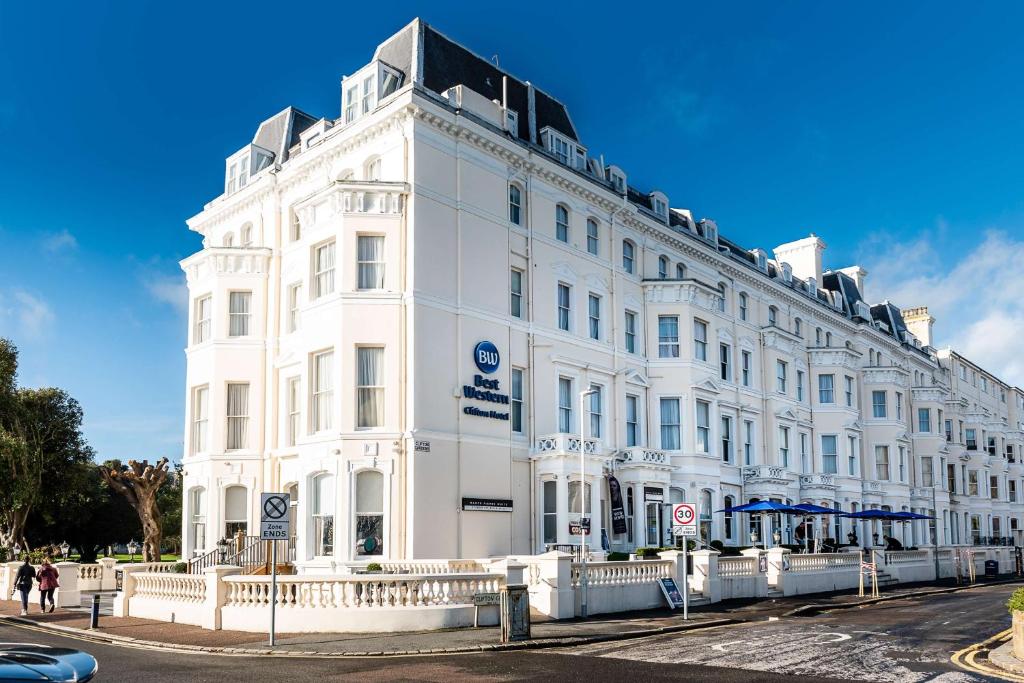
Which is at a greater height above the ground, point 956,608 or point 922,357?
point 922,357

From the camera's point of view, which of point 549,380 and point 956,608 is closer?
point 956,608

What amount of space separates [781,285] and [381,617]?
3536cm

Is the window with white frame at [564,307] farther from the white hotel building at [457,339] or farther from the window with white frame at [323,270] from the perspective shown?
the window with white frame at [323,270]

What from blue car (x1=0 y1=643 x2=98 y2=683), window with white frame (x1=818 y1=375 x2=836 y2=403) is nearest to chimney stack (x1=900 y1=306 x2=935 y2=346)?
window with white frame (x1=818 y1=375 x2=836 y2=403)

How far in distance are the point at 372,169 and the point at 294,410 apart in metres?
8.77

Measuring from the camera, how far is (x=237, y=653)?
1816 cm

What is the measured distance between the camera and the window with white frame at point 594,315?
37.3 meters

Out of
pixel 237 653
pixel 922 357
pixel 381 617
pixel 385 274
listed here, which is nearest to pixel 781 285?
pixel 922 357

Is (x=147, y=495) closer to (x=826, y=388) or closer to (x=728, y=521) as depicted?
(x=728, y=521)

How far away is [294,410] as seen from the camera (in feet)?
110

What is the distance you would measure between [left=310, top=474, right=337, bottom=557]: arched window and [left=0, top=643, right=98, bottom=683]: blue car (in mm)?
21371

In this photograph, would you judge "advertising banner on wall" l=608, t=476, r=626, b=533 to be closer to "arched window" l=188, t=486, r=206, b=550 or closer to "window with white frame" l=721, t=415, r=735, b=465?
"window with white frame" l=721, t=415, r=735, b=465

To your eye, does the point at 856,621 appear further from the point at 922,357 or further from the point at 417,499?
the point at 922,357

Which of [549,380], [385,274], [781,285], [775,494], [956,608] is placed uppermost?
[781,285]
